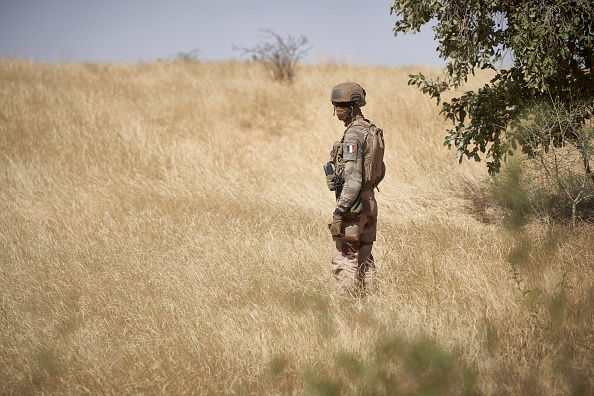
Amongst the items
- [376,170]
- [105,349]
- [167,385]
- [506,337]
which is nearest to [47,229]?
[105,349]

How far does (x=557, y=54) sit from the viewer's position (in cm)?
486

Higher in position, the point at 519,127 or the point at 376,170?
the point at 519,127

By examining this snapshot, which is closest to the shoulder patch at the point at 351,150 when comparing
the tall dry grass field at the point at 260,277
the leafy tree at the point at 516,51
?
the tall dry grass field at the point at 260,277

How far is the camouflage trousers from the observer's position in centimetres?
395

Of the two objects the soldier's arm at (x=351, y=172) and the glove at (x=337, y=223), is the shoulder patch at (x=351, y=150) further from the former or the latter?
the glove at (x=337, y=223)

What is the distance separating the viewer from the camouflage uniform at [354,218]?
3.78m

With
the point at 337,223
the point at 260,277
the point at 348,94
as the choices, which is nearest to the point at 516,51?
the point at 348,94

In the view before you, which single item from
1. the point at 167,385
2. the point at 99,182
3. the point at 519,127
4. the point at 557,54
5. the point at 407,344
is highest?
the point at 557,54

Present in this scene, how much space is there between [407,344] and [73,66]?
642 inches

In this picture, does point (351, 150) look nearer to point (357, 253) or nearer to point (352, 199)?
point (352, 199)

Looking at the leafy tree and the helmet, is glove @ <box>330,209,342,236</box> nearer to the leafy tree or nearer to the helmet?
the helmet

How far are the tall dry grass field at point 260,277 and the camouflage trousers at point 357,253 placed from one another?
0.44ft

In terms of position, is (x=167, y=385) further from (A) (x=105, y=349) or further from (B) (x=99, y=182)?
(B) (x=99, y=182)

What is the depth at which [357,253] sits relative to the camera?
13.6ft
